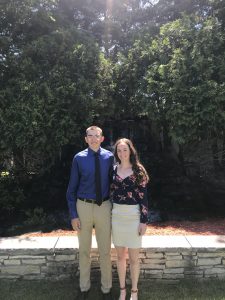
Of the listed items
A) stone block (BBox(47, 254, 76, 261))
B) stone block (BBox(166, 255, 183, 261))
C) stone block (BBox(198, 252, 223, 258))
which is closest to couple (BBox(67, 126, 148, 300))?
stone block (BBox(47, 254, 76, 261))

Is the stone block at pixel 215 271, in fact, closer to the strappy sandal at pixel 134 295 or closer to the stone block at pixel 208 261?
the stone block at pixel 208 261

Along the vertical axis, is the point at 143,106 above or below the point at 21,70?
below

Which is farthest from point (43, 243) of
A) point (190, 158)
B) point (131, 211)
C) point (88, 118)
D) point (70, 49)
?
point (190, 158)

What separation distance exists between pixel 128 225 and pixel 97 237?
16.1 inches

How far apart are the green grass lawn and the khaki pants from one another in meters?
0.23

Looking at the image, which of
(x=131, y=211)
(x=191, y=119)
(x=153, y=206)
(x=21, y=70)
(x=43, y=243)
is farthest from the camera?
(x=153, y=206)

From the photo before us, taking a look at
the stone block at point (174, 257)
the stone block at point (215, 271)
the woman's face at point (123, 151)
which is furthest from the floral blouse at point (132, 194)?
the stone block at point (215, 271)

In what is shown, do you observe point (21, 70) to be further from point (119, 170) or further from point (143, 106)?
point (119, 170)

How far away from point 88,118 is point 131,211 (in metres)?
3.80

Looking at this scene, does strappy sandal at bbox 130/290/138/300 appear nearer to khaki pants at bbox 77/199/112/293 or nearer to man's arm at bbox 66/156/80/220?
khaki pants at bbox 77/199/112/293

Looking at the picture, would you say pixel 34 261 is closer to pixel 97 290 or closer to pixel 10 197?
pixel 97 290

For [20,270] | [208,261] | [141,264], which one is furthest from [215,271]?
[20,270]

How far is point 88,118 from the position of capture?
23.3 ft

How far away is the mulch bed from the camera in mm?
5570
